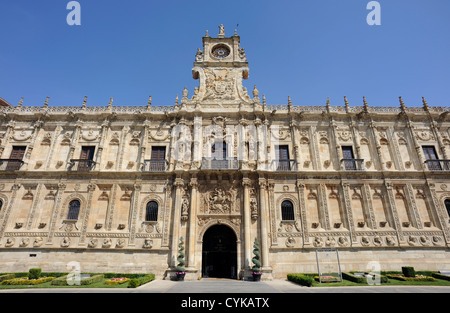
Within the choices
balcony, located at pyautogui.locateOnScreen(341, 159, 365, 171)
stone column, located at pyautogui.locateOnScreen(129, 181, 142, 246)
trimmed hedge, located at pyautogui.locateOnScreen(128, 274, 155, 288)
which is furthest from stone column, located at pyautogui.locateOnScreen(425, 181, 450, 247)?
stone column, located at pyautogui.locateOnScreen(129, 181, 142, 246)

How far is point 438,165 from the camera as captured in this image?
72.8 feet

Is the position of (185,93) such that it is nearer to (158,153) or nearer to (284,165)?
(158,153)

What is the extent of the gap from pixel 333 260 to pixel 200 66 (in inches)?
858

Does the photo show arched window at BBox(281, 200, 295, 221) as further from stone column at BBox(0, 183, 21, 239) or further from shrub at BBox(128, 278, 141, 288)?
stone column at BBox(0, 183, 21, 239)

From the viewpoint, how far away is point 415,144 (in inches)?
897

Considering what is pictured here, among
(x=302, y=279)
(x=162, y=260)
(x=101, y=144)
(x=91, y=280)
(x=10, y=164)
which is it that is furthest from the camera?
(x=101, y=144)

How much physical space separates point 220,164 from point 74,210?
13099 millimetres

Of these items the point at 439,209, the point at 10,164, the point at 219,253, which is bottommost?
the point at 219,253

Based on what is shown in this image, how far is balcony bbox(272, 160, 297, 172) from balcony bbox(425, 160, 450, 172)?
12.0 metres

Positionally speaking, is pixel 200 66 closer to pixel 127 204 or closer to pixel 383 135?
pixel 127 204

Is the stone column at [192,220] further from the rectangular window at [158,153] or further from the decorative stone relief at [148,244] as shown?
the rectangular window at [158,153]

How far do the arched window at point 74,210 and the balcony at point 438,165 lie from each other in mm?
31096

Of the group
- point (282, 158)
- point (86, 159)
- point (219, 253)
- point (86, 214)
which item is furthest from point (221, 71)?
point (86, 214)
